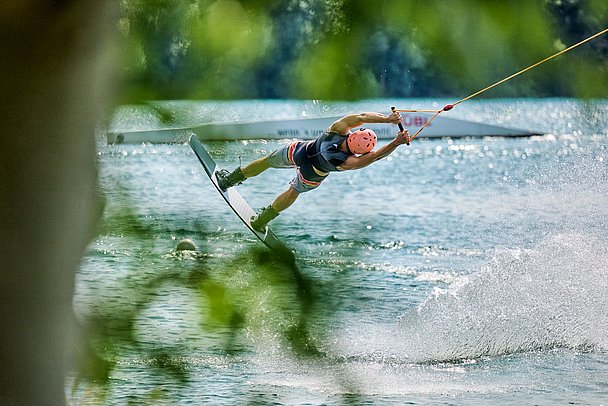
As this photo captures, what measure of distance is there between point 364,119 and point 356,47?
1566mm

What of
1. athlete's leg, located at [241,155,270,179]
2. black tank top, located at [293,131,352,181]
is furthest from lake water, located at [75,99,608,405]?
black tank top, located at [293,131,352,181]

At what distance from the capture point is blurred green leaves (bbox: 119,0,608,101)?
0.95 m

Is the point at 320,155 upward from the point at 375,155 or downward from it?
upward

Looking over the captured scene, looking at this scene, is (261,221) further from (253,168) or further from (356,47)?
(356,47)

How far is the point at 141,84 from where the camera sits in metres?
1.15

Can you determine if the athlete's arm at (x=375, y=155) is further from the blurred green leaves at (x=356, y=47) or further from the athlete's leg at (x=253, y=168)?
the blurred green leaves at (x=356, y=47)

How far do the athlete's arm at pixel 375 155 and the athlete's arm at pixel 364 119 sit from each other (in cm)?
17

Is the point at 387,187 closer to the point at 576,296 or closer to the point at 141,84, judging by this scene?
the point at 576,296

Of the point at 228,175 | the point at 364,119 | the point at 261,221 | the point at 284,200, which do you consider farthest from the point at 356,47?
the point at 284,200

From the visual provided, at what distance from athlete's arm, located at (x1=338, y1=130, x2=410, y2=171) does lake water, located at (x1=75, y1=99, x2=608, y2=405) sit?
14cm

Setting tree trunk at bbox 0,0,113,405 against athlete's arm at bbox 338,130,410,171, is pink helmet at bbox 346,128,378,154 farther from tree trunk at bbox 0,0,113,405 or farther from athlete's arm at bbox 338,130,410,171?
tree trunk at bbox 0,0,113,405

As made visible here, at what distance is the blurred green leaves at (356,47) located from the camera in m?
0.95

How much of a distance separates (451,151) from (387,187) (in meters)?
15.0

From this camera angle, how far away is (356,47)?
1.04m
